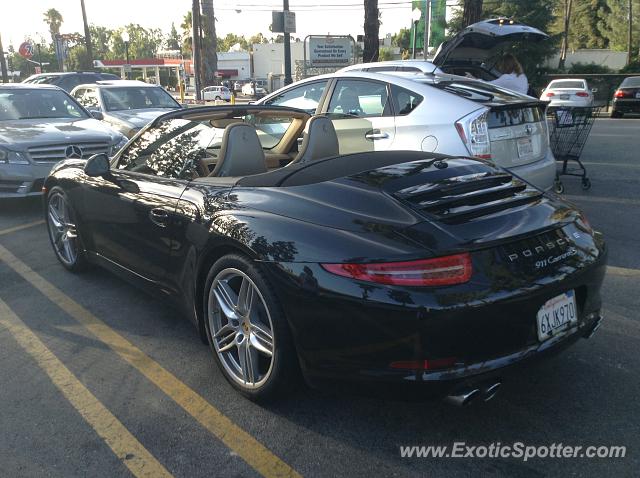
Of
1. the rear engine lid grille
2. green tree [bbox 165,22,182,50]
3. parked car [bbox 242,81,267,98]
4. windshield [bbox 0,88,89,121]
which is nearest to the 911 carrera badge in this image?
the rear engine lid grille

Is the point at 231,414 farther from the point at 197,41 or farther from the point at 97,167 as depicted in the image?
the point at 197,41

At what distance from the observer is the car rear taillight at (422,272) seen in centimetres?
237

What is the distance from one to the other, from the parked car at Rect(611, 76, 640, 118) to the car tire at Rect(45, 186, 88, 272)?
818 inches

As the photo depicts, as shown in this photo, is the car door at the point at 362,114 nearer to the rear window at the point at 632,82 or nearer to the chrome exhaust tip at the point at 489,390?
the chrome exhaust tip at the point at 489,390

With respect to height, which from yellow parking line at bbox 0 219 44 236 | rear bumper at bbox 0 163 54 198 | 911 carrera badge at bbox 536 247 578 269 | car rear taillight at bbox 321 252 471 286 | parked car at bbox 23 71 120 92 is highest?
parked car at bbox 23 71 120 92

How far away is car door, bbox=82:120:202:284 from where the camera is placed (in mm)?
3621

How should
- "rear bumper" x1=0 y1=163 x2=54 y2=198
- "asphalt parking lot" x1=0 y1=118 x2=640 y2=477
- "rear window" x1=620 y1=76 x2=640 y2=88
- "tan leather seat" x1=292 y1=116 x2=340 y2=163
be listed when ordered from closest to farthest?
"asphalt parking lot" x1=0 y1=118 x2=640 y2=477 < "tan leather seat" x1=292 y1=116 x2=340 y2=163 < "rear bumper" x1=0 y1=163 x2=54 y2=198 < "rear window" x1=620 y1=76 x2=640 y2=88

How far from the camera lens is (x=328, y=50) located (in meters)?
22.3

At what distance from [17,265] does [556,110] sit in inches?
257

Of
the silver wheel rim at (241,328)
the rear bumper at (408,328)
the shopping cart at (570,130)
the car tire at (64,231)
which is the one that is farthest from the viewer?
the shopping cart at (570,130)

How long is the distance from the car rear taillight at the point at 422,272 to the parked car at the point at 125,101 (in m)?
9.39

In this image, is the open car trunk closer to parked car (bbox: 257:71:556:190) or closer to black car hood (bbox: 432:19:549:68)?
black car hood (bbox: 432:19:549:68)

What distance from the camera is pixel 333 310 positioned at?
2.47 m

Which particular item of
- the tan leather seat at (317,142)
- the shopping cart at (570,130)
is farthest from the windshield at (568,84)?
the tan leather seat at (317,142)
